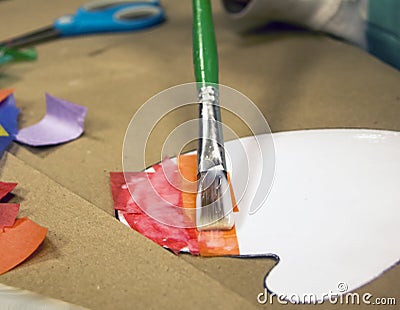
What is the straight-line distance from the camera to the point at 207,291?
0.35 m

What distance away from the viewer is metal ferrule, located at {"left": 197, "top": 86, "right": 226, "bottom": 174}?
1.44ft

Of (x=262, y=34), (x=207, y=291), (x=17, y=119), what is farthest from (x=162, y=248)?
(x=262, y=34)

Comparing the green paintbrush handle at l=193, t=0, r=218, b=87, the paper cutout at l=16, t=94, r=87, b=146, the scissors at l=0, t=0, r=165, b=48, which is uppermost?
the green paintbrush handle at l=193, t=0, r=218, b=87

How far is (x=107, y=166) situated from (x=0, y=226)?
12cm

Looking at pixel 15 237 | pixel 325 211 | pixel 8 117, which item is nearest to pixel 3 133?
pixel 8 117

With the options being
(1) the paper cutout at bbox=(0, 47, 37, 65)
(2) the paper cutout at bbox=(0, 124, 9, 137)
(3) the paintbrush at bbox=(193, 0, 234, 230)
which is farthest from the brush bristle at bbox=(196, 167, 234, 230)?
(1) the paper cutout at bbox=(0, 47, 37, 65)

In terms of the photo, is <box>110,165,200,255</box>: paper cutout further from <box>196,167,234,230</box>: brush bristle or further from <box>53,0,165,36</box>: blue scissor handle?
<box>53,0,165,36</box>: blue scissor handle

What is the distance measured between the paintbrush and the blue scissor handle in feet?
0.98

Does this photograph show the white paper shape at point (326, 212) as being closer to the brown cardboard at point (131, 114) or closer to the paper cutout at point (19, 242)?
the brown cardboard at point (131, 114)

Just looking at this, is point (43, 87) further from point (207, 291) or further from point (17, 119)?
point (207, 291)

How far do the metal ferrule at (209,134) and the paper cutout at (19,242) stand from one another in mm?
117

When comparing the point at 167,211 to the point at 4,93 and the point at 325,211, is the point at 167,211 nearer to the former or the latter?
the point at 325,211

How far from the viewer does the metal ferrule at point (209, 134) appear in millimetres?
438

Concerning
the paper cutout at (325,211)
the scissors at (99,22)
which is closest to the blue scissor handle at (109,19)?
the scissors at (99,22)
